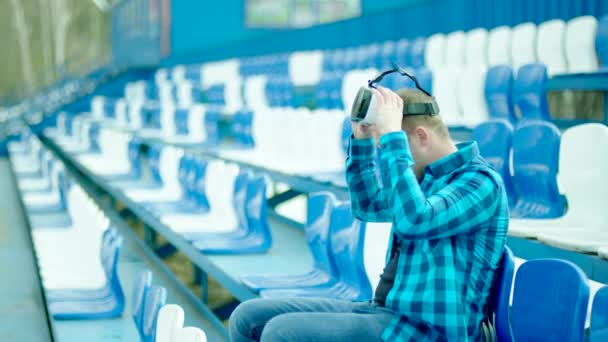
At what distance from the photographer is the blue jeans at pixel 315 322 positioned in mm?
1955

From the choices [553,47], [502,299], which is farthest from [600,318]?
[553,47]

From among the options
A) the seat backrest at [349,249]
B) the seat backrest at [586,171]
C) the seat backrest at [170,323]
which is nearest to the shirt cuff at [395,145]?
the seat backrest at [170,323]

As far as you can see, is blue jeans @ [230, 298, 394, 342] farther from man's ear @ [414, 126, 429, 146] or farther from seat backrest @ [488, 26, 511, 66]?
seat backrest @ [488, 26, 511, 66]

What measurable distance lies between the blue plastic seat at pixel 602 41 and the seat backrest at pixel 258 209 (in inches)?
78.3

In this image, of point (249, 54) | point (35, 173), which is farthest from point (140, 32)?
point (35, 173)

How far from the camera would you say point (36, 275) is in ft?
17.3

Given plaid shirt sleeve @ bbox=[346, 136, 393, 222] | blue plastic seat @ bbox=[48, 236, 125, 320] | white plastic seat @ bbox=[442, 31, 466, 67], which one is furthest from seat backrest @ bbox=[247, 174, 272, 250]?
white plastic seat @ bbox=[442, 31, 466, 67]

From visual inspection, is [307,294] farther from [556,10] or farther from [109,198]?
[109,198]

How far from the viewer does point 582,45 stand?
521 centimetres

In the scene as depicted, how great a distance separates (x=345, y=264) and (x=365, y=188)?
36.6 inches

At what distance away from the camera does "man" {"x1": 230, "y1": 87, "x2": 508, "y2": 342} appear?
6.05 feet

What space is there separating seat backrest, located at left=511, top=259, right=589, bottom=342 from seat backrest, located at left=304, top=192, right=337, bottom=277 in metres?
1.36

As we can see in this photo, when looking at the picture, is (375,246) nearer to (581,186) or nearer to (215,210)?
(581,186)

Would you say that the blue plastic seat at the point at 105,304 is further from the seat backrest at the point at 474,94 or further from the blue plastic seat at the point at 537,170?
the seat backrest at the point at 474,94
